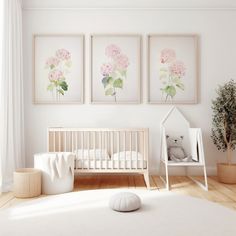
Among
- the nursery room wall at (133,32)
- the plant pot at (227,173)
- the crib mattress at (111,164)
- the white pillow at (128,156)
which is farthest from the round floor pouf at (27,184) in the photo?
the plant pot at (227,173)

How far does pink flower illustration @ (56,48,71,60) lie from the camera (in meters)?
3.61

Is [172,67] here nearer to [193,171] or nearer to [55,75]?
[193,171]

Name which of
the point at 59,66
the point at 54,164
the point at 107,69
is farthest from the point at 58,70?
the point at 54,164

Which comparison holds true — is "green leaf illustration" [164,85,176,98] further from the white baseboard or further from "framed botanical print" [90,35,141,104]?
the white baseboard

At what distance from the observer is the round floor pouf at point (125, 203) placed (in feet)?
4.19

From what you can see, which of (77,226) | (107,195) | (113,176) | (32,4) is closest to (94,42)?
(32,4)

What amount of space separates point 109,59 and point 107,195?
2.30 m

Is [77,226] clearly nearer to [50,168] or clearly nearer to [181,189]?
[50,168]

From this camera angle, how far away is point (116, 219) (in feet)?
3.93

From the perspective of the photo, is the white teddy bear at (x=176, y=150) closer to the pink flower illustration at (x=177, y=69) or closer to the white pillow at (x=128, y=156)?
the white pillow at (x=128, y=156)

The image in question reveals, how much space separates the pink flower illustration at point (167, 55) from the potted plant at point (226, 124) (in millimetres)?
731

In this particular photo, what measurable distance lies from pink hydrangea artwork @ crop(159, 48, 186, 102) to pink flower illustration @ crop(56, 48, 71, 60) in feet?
3.96

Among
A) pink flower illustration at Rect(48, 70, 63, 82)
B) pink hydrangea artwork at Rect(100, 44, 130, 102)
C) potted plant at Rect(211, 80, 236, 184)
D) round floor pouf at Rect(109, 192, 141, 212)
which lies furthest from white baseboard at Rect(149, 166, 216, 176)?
round floor pouf at Rect(109, 192, 141, 212)

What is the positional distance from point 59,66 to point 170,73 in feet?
4.68
